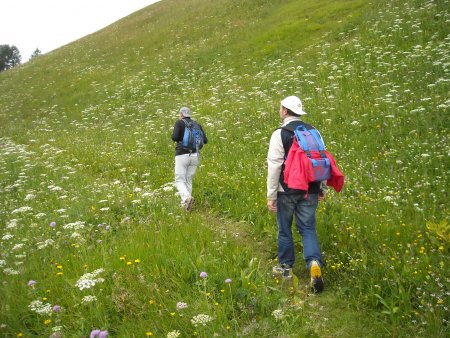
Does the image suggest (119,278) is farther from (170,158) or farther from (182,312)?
(170,158)

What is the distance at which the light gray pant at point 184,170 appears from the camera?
884cm

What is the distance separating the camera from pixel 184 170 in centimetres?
893

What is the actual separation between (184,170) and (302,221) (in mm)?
3998

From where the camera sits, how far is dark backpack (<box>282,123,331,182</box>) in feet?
17.2

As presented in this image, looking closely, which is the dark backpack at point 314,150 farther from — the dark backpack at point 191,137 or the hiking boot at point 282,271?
the dark backpack at point 191,137

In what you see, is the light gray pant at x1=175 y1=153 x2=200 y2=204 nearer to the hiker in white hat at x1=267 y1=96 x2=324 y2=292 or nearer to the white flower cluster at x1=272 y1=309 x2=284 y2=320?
the hiker in white hat at x1=267 y1=96 x2=324 y2=292

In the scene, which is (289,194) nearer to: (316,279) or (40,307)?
(316,279)

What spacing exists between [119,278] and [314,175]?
9.44ft

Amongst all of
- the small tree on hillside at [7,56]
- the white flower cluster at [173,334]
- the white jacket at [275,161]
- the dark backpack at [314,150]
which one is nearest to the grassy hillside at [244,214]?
the white flower cluster at [173,334]

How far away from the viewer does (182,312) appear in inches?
174

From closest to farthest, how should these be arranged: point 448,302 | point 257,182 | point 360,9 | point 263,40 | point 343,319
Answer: point 448,302
point 343,319
point 257,182
point 360,9
point 263,40

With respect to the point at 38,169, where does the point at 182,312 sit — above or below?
below

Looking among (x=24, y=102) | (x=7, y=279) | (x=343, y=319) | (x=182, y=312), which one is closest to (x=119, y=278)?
(x=182, y=312)

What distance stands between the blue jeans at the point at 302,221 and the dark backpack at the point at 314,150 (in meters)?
0.40
